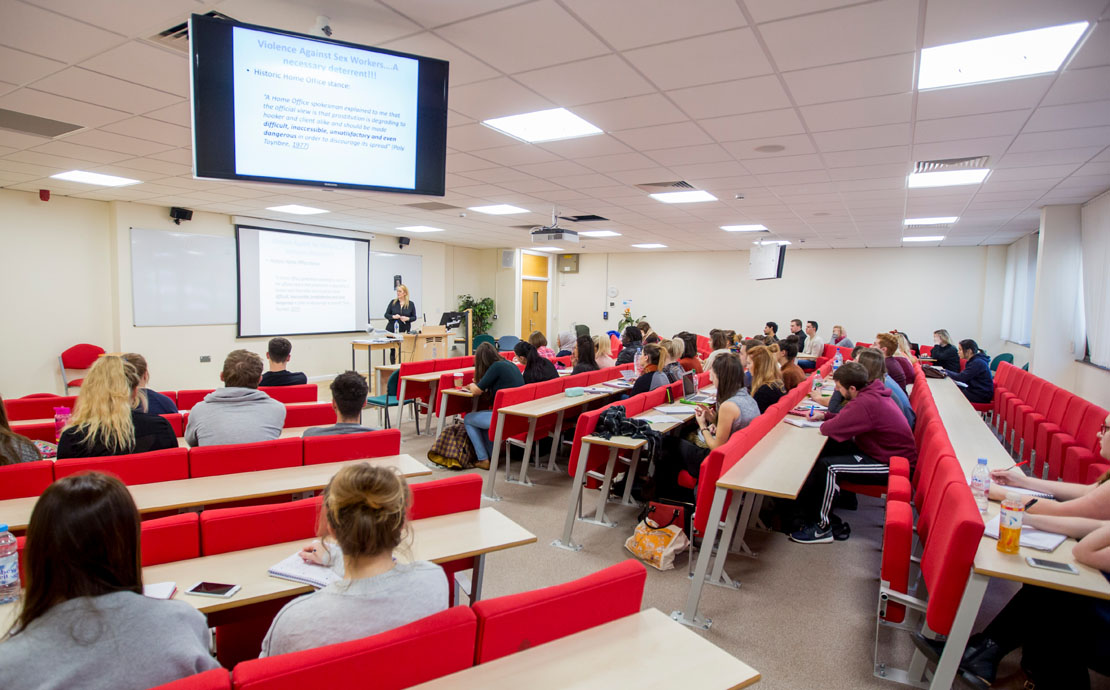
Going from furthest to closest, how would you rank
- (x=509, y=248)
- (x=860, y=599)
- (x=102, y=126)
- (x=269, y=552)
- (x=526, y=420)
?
1. (x=509, y=248)
2. (x=526, y=420)
3. (x=102, y=126)
4. (x=860, y=599)
5. (x=269, y=552)

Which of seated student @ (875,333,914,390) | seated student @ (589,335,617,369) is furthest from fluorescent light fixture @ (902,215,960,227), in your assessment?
seated student @ (589,335,617,369)

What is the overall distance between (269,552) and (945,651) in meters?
2.71

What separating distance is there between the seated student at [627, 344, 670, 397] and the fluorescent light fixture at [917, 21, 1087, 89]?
2.97m

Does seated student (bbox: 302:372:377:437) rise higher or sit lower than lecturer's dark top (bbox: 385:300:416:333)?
lower

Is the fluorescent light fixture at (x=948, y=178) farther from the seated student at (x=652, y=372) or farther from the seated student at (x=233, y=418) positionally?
the seated student at (x=233, y=418)

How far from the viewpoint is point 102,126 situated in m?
4.49

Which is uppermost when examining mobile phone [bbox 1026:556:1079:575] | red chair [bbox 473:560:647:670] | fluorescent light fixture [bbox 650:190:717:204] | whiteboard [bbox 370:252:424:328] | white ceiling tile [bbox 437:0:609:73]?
fluorescent light fixture [bbox 650:190:717:204]

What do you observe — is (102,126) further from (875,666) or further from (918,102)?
(875,666)

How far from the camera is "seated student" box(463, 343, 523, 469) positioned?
5.58 meters

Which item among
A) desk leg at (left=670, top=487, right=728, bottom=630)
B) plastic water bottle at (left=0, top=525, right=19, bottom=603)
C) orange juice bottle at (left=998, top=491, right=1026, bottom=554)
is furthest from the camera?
desk leg at (left=670, top=487, right=728, bottom=630)

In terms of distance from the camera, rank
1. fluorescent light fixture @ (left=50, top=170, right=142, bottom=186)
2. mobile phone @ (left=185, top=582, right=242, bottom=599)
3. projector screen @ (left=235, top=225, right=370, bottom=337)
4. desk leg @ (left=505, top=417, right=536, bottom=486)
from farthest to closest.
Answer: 1. projector screen @ (left=235, top=225, right=370, bottom=337)
2. fluorescent light fixture @ (left=50, top=170, right=142, bottom=186)
3. desk leg @ (left=505, top=417, right=536, bottom=486)
4. mobile phone @ (left=185, top=582, right=242, bottom=599)

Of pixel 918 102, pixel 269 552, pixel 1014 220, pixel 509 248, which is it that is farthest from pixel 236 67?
pixel 509 248

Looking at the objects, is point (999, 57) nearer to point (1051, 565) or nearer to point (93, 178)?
point (1051, 565)

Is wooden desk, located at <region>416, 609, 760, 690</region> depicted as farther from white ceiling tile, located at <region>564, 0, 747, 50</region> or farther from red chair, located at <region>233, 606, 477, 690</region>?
white ceiling tile, located at <region>564, 0, 747, 50</region>
